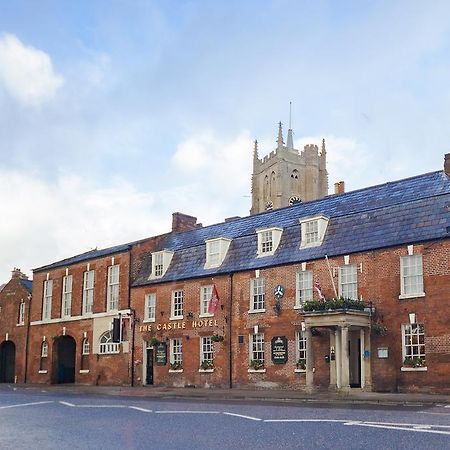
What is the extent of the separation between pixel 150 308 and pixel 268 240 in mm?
9335

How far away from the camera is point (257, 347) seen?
109 ft

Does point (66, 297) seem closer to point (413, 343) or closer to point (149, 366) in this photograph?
point (149, 366)

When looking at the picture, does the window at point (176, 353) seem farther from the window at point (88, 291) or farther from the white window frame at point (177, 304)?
the window at point (88, 291)

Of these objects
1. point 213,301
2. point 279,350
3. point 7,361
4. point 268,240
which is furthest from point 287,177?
point 279,350

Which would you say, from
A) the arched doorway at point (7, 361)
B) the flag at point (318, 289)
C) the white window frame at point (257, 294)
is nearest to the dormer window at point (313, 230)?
the flag at point (318, 289)

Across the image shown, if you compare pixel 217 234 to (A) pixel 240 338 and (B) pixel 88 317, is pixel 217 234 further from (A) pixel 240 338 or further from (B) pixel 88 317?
(B) pixel 88 317

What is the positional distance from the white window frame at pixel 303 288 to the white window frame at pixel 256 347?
9.36 ft

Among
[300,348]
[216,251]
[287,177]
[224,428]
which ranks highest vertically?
[287,177]

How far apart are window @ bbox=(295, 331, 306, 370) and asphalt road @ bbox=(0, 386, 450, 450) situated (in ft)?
37.0

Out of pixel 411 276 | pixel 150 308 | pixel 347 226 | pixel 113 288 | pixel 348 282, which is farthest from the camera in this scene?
pixel 113 288

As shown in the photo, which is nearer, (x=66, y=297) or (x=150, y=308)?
(x=150, y=308)

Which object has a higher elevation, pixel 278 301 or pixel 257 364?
pixel 278 301

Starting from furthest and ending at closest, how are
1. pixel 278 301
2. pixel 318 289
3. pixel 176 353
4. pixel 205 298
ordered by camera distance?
pixel 176 353, pixel 205 298, pixel 278 301, pixel 318 289

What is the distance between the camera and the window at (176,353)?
36803 mm
